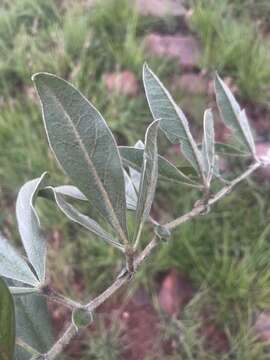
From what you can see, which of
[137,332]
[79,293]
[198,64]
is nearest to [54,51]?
[198,64]

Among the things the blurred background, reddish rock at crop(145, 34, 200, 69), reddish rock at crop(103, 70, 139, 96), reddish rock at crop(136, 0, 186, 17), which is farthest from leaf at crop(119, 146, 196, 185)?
reddish rock at crop(136, 0, 186, 17)

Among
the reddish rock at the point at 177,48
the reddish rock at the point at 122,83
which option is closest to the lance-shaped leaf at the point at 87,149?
the reddish rock at the point at 122,83

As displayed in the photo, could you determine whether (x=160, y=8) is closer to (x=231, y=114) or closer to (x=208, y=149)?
(x=231, y=114)

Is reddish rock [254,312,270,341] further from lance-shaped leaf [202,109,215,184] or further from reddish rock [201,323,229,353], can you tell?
lance-shaped leaf [202,109,215,184]

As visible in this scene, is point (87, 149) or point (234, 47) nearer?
point (87, 149)

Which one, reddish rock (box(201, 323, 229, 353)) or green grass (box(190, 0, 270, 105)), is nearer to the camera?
reddish rock (box(201, 323, 229, 353))

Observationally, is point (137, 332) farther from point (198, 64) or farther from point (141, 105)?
point (198, 64)

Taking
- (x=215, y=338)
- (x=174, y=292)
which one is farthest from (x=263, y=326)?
(x=174, y=292)
